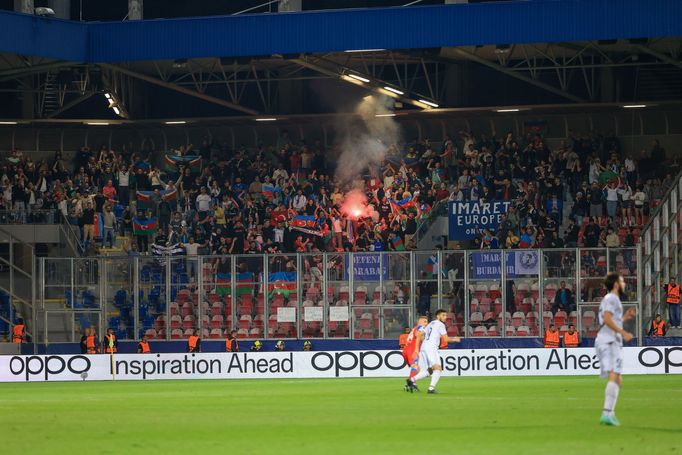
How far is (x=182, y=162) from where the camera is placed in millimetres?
53000

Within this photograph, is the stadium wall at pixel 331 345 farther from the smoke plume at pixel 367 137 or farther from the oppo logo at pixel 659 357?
the smoke plume at pixel 367 137

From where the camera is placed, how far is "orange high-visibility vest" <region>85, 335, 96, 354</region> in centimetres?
4400

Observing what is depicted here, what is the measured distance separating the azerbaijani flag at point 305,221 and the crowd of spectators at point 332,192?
0.20 feet

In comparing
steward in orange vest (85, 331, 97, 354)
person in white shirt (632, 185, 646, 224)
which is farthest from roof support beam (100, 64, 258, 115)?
person in white shirt (632, 185, 646, 224)

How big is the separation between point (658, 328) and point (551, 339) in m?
3.26

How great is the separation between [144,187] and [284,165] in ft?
18.7

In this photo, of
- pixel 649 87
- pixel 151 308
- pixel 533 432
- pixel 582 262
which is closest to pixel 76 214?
pixel 151 308

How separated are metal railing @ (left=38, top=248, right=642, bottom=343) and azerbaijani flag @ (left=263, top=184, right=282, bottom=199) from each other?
668 cm

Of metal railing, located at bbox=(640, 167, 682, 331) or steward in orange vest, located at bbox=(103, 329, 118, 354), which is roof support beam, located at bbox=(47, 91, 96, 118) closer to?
steward in orange vest, located at bbox=(103, 329, 118, 354)

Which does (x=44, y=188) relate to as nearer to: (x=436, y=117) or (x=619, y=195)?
(x=436, y=117)


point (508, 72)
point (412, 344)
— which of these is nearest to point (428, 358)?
point (412, 344)

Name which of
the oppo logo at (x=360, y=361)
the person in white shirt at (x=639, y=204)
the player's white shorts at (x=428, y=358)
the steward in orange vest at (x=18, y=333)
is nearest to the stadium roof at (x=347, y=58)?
the person in white shirt at (x=639, y=204)

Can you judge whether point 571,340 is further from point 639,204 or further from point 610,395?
point 610,395

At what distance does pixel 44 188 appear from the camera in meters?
51.3
